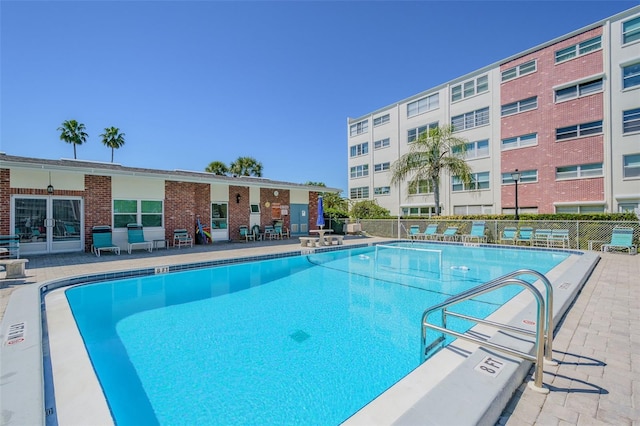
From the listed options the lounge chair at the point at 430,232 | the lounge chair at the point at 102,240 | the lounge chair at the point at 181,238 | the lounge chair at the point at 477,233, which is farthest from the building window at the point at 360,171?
the lounge chair at the point at 102,240

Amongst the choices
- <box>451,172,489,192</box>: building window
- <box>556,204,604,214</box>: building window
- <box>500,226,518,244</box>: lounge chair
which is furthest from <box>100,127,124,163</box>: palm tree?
<box>556,204,604,214</box>: building window

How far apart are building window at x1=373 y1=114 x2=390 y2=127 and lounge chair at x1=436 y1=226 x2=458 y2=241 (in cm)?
1500

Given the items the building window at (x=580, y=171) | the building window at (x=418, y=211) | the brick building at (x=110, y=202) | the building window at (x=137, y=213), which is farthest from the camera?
the building window at (x=418, y=211)

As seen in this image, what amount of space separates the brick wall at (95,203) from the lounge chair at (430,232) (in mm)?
16356

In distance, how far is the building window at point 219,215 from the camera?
1580 cm

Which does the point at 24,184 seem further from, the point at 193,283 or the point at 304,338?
the point at 304,338

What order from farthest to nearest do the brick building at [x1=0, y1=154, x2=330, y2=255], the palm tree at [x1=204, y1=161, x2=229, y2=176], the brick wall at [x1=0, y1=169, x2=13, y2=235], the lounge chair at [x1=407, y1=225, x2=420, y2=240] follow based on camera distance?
the palm tree at [x1=204, y1=161, x2=229, y2=176]
the lounge chair at [x1=407, y1=225, x2=420, y2=240]
the brick building at [x1=0, y1=154, x2=330, y2=255]
the brick wall at [x1=0, y1=169, x2=13, y2=235]

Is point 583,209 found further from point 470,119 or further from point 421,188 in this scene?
point 421,188

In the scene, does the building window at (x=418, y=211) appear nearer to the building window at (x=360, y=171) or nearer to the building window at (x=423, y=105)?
the building window at (x=360, y=171)

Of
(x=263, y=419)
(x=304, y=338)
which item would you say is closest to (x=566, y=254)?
(x=304, y=338)

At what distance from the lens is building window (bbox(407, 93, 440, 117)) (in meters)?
24.5

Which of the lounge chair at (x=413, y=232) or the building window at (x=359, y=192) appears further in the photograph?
the building window at (x=359, y=192)

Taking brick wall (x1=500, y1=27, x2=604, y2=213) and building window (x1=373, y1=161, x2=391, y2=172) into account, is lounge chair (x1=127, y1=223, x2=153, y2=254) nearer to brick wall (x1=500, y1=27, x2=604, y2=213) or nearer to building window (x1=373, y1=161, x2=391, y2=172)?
building window (x1=373, y1=161, x2=391, y2=172)

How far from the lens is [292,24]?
43.4 ft
